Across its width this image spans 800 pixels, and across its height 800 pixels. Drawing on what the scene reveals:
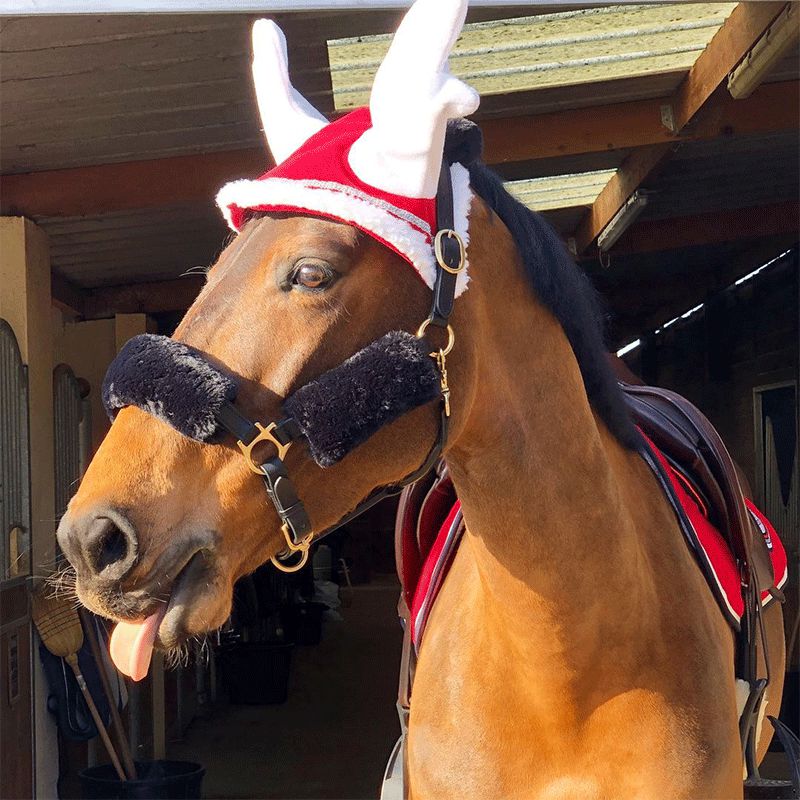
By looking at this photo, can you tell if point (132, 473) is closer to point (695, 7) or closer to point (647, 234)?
point (695, 7)

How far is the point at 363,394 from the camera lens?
46.4 inches

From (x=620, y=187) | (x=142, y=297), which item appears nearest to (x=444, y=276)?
(x=620, y=187)

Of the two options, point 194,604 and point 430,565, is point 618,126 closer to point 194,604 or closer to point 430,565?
point 430,565

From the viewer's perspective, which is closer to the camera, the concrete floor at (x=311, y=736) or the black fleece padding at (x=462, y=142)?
the black fleece padding at (x=462, y=142)

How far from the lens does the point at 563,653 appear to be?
1.48 metres

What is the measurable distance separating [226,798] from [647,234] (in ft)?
14.2

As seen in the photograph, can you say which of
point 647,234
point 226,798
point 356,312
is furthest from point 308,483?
point 647,234

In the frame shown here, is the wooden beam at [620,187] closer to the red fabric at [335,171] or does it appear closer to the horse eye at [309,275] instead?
the red fabric at [335,171]

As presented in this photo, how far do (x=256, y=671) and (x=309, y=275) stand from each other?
19.6 feet

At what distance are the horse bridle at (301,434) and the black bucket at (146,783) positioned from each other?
335 cm

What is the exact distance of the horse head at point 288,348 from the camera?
3.56 ft

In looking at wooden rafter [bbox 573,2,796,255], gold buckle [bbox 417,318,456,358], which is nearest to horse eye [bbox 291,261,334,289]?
gold buckle [bbox 417,318,456,358]

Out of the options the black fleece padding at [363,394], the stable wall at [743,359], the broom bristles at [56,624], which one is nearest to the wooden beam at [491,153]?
the broom bristles at [56,624]

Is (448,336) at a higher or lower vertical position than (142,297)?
lower
